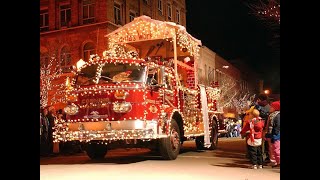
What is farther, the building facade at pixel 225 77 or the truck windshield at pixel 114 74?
the building facade at pixel 225 77

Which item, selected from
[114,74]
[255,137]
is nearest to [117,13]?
[114,74]

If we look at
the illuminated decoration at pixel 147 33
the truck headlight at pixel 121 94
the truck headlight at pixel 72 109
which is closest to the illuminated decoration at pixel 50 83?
the illuminated decoration at pixel 147 33

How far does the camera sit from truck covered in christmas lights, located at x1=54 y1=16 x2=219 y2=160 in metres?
11.3

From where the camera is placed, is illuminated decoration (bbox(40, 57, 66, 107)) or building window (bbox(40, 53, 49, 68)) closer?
illuminated decoration (bbox(40, 57, 66, 107))

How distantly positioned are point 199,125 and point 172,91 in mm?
2657

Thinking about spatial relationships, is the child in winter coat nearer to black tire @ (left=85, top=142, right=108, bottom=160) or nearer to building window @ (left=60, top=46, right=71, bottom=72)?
black tire @ (left=85, top=142, right=108, bottom=160)

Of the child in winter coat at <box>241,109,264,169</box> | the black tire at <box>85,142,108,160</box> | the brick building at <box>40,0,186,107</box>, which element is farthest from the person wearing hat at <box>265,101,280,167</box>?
the brick building at <box>40,0,186,107</box>

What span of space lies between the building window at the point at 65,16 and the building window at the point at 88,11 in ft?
4.81

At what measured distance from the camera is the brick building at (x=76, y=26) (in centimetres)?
3512

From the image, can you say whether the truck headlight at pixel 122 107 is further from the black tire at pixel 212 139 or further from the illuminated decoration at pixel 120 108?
the black tire at pixel 212 139

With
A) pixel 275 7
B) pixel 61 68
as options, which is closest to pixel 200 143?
pixel 275 7
